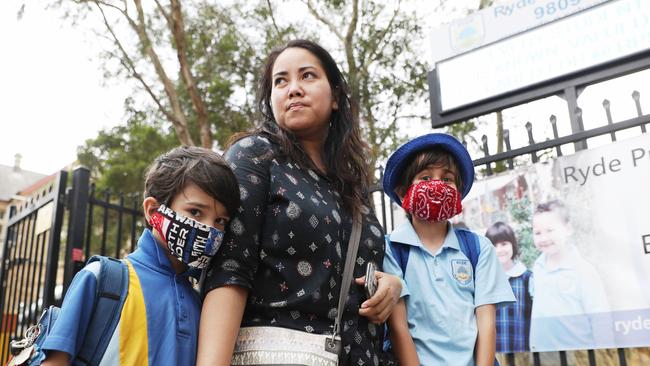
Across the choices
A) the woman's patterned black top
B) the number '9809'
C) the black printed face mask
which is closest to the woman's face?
the woman's patterned black top

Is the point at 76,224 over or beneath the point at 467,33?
beneath

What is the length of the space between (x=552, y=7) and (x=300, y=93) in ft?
10.5

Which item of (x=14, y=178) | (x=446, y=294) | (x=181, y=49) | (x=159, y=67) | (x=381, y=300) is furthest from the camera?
(x=14, y=178)

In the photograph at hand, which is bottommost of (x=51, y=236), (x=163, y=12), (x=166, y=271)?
(x=166, y=271)

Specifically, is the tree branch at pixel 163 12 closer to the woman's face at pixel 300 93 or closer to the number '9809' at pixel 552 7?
the number '9809' at pixel 552 7

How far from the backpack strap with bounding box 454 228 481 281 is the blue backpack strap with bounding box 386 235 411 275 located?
22 cm

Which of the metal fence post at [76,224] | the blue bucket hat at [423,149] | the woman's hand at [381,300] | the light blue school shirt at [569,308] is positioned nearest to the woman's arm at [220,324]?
the woman's hand at [381,300]

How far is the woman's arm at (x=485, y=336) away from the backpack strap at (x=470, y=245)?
15 cm

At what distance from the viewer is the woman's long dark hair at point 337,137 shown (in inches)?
68.0

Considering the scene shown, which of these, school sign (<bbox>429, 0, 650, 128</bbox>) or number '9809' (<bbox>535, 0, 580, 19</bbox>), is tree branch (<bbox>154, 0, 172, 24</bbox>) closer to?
school sign (<bbox>429, 0, 650, 128</bbox>)

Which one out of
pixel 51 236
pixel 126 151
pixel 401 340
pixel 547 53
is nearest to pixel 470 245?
pixel 401 340

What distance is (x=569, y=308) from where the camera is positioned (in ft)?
9.42

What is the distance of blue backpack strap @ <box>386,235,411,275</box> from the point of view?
6.58 feet

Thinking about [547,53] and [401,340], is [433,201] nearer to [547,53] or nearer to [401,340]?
[401,340]
